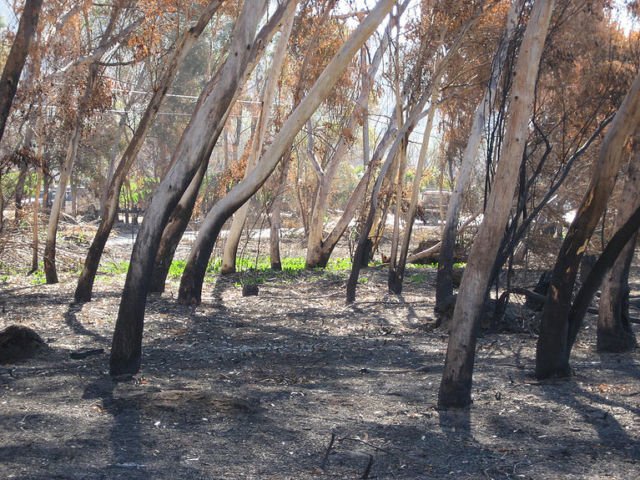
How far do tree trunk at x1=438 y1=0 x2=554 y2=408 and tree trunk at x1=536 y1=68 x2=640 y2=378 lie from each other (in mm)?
831

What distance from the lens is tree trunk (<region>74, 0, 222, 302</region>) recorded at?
1066cm

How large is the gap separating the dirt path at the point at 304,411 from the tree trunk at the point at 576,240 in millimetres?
264

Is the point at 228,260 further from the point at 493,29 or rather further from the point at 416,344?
the point at 416,344

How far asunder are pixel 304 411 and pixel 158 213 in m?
2.03

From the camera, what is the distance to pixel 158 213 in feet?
24.8

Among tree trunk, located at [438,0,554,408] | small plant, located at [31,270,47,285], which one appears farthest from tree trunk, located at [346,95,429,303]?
tree trunk, located at [438,0,554,408]

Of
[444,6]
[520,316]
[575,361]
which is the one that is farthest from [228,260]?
[575,361]

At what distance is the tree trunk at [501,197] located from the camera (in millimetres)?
6498

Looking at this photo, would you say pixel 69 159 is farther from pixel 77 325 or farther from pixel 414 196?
pixel 414 196

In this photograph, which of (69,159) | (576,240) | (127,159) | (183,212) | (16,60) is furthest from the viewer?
(69,159)

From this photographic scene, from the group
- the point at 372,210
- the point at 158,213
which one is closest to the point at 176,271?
the point at 372,210

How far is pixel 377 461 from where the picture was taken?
5.61 m

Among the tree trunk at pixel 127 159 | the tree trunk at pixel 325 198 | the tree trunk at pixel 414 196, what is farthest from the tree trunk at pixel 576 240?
the tree trunk at pixel 325 198

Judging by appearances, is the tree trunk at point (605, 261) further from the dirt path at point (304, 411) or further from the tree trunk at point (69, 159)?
the tree trunk at point (69, 159)
